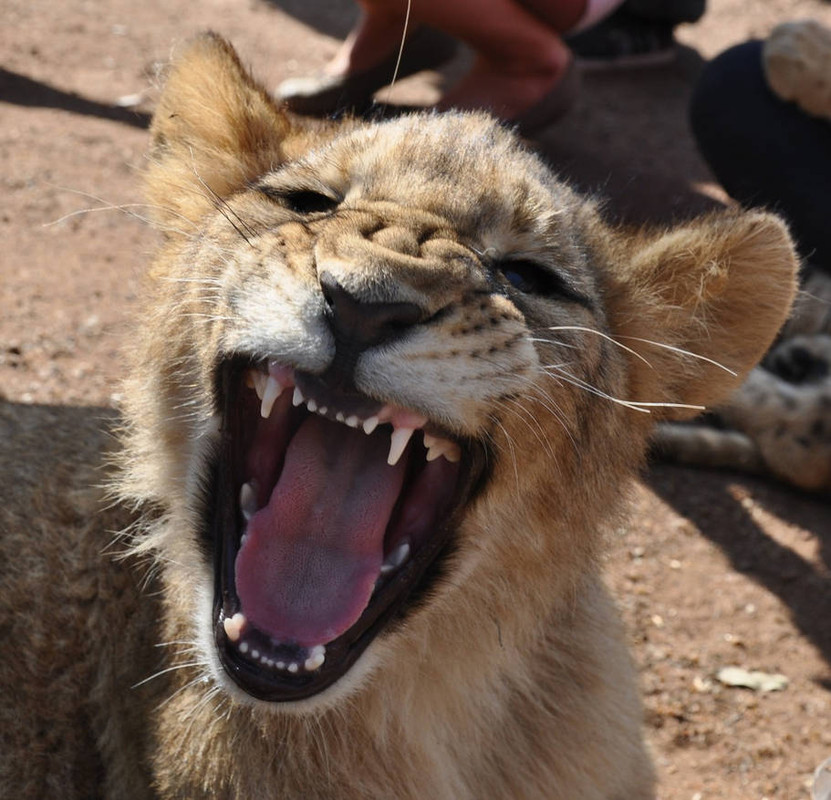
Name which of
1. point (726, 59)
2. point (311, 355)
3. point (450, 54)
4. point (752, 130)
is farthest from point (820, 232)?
point (311, 355)

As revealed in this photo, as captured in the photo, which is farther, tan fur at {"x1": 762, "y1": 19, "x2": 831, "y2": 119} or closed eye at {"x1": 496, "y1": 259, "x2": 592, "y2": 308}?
tan fur at {"x1": 762, "y1": 19, "x2": 831, "y2": 119}

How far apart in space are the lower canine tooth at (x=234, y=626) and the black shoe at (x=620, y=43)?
266 inches

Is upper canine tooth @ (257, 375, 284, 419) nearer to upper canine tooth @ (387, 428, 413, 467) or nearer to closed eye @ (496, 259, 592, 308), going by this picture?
upper canine tooth @ (387, 428, 413, 467)

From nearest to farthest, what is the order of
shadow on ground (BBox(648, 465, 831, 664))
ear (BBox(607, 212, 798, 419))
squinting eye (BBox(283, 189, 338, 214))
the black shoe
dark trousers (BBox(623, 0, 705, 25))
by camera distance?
squinting eye (BBox(283, 189, 338, 214))
ear (BBox(607, 212, 798, 419))
shadow on ground (BBox(648, 465, 831, 664))
dark trousers (BBox(623, 0, 705, 25))
the black shoe

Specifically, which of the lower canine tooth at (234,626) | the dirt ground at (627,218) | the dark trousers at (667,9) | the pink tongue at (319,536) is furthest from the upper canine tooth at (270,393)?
the dark trousers at (667,9)

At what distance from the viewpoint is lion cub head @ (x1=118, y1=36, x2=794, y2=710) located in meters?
2.17

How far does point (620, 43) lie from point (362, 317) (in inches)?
272

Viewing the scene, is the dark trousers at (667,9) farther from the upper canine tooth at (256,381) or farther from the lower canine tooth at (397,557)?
the lower canine tooth at (397,557)

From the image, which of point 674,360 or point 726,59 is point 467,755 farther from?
point 726,59

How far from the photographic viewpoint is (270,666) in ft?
7.25

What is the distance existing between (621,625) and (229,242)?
1.48m

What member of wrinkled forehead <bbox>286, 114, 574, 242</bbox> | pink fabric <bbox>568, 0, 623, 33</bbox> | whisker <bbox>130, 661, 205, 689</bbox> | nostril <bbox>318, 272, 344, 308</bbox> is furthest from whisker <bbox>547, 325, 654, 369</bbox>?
pink fabric <bbox>568, 0, 623, 33</bbox>

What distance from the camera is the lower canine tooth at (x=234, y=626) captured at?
224 centimetres

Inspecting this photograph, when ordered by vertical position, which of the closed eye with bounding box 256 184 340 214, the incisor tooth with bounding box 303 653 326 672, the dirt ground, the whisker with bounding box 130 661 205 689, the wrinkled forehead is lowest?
the dirt ground
